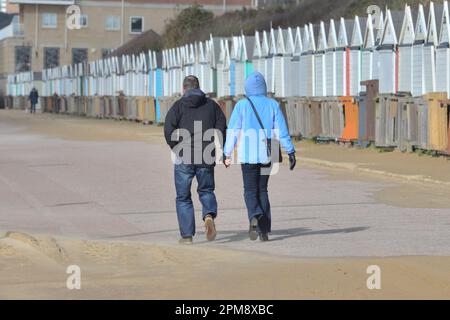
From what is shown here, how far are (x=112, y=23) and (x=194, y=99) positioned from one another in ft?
309

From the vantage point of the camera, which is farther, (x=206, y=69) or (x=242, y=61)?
(x=206, y=69)

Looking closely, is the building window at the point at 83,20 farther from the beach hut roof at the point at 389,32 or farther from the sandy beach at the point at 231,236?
the sandy beach at the point at 231,236

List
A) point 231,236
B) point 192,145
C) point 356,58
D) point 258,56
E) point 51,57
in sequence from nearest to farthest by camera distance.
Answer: point 192,145
point 231,236
point 356,58
point 258,56
point 51,57

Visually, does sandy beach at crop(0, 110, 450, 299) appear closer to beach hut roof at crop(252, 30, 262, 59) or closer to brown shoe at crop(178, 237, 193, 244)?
brown shoe at crop(178, 237, 193, 244)

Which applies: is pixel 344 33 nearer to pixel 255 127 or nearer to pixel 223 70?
pixel 223 70

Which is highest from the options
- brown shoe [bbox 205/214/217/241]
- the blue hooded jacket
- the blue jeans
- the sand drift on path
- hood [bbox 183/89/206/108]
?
hood [bbox 183/89/206/108]

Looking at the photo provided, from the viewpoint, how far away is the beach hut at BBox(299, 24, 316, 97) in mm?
31938

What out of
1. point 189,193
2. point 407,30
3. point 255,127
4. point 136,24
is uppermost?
point 136,24

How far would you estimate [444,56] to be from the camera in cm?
2405

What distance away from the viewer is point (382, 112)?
27016mm

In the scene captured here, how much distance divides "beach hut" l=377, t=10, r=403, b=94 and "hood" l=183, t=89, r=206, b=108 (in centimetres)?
1497

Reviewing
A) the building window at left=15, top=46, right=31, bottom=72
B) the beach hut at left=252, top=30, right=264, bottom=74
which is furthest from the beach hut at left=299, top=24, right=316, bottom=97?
the building window at left=15, top=46, right=31, bottom=72

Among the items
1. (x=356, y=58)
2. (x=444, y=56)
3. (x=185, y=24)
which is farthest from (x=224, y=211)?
(x=185, y=24)
